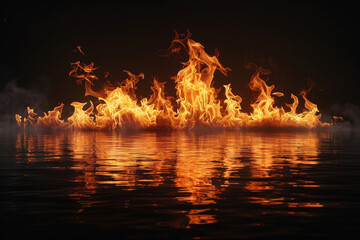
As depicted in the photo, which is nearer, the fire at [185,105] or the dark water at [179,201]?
the dark water at [179,201]

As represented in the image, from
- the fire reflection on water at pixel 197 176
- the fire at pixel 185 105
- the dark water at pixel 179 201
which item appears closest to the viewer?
the dark water at pixel 179 201

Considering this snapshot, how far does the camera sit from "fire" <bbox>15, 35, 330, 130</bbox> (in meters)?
60.7

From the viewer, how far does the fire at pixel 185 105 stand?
6069 centimetres

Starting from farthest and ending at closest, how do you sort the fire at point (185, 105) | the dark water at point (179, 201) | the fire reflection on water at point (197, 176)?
the fire at point (185, 105), the fire reflection on water at point (197, 176), the dark water at point (179, 201)

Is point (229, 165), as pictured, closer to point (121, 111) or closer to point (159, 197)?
point (159, 197)

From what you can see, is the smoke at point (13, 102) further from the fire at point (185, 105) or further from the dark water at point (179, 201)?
the dark water at point (179, 201)

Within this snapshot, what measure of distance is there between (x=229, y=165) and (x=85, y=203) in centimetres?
908

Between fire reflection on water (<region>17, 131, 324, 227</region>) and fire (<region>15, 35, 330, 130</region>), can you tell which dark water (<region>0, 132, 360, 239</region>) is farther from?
fire (<region>15, 35, 330, 130</region>)

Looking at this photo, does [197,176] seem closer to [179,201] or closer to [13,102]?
[179,201]

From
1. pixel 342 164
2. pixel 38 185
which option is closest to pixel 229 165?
pixel 342 164

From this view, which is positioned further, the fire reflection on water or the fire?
the fire

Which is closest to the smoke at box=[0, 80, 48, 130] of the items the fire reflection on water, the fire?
the fire

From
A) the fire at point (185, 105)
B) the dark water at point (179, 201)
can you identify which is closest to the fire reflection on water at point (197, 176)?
the dark water at point (179, 201)

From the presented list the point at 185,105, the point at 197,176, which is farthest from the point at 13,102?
the point at 197,176
